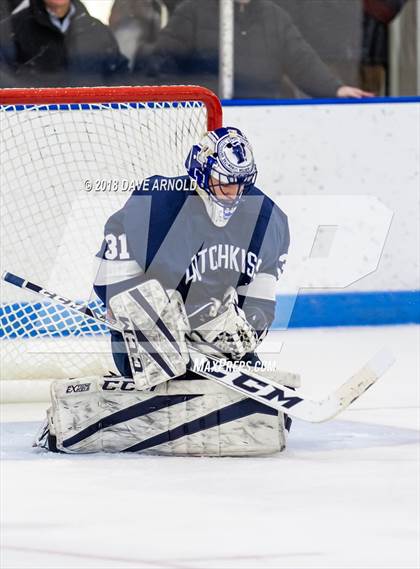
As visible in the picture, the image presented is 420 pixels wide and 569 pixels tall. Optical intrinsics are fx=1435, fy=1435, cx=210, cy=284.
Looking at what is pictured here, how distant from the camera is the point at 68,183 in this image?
159 inches

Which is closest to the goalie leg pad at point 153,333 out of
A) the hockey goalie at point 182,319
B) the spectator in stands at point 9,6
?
the hockey goalie at point 182,319

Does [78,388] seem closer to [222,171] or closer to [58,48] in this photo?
[222,171]

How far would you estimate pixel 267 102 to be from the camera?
4.86m

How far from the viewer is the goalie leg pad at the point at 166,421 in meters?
2.96

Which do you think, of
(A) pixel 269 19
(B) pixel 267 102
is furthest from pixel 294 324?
(A) pixel 269 19

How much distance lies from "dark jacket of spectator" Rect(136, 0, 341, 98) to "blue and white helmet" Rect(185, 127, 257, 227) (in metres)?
1.94

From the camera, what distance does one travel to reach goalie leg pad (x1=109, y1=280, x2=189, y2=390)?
9.68ft

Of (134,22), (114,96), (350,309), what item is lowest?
(350,309)

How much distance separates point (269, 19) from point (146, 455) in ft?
7.80

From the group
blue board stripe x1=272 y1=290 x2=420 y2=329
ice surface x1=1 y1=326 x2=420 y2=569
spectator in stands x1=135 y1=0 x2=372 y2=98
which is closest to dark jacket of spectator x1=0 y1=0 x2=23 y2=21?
spectator in stands x1=135 y1=0 x2=372 y2=98

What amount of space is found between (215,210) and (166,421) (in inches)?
17.7

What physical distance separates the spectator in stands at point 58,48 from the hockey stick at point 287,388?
78.4 inches

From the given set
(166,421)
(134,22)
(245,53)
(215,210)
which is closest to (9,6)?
(134,22)

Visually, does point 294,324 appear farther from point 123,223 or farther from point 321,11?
point 123,223
